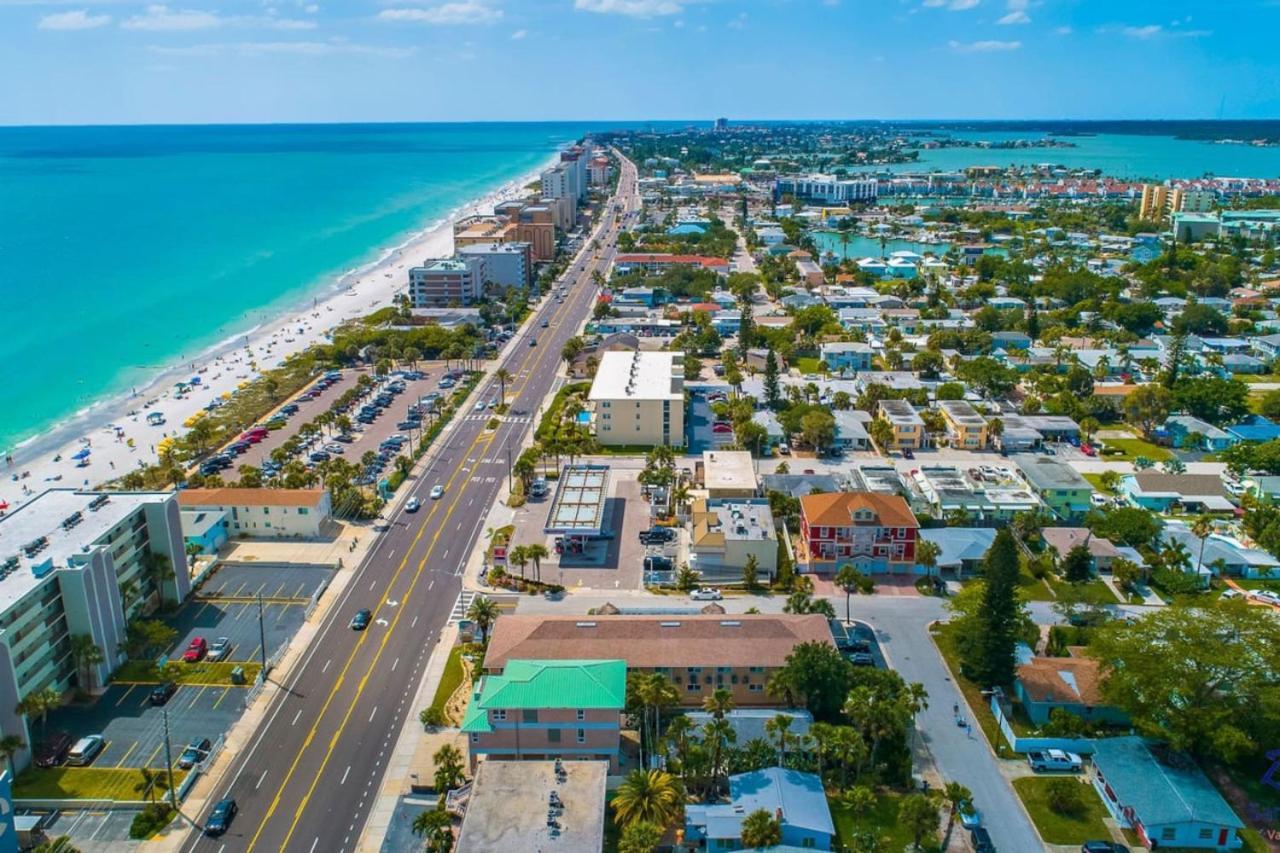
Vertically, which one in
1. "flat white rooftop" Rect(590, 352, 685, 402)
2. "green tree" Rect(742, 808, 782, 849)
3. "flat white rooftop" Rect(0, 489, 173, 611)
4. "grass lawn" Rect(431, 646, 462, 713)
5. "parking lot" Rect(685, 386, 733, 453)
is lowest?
"grass lawn" Rect(431, 646, 462, 713)

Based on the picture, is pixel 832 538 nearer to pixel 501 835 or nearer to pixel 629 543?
pixel 629 543

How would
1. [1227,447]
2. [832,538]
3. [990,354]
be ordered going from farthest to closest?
1. [990,354]
2. [1227,447]
3. [832,538]

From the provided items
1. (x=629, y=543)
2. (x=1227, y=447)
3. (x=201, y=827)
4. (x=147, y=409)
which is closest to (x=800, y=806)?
(x=201, y=827)

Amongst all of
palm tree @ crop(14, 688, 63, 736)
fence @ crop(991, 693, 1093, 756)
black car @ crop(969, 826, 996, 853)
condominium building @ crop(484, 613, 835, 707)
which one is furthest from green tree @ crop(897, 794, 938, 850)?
palm tree @ crop(14, 688, 63, 736)

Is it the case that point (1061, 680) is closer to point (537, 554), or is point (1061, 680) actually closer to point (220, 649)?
point (537, 554)

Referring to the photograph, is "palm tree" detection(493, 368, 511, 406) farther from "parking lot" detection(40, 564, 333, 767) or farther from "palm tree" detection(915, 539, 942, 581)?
"palm tree" detection(915, 539, 942, 581)

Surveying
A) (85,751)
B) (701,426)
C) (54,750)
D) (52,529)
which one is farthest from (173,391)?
(85,751)

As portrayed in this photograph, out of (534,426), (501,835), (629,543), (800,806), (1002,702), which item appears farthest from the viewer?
(534,426)
